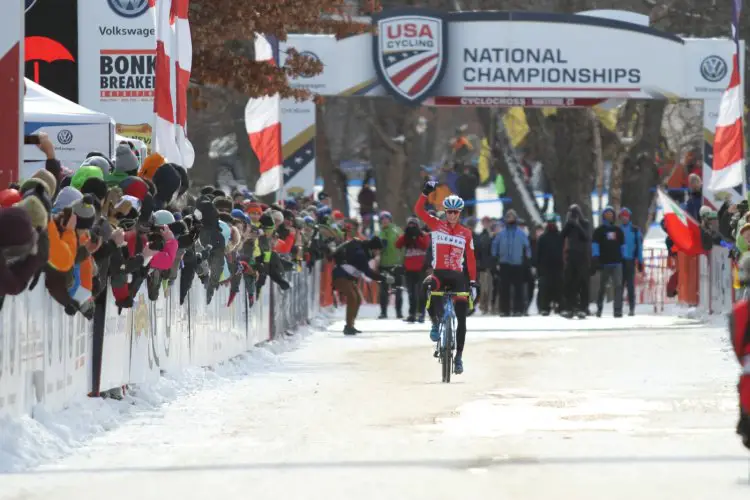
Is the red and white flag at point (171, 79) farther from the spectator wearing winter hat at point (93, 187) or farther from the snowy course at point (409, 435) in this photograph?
the spectator wearing winter hat at point (93, 187)

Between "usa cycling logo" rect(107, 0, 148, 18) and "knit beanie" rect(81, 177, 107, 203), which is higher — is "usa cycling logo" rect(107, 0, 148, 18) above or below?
above

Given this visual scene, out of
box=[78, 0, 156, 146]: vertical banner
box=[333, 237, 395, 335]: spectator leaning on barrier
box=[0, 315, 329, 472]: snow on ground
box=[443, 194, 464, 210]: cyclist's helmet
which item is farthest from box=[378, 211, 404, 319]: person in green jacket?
box=[443, 194, 464, 210]: cyclist's helmet

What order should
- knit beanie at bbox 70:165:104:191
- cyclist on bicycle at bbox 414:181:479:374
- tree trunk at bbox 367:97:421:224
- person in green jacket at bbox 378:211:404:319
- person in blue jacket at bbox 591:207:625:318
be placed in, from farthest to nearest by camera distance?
1. tree trunk at bbox 367:97:421:224
2. person in green jacket at bbox 378:211:404:319
3. person in blue jacket at bbox 591:207:625:318
4. cyclist on bicycle at bbox 414:181:479:374
5. knit beanie at bbox 70:165:104:191

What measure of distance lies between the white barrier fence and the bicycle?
2171 millimetres

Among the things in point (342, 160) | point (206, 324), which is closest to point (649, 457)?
point (206, 324)

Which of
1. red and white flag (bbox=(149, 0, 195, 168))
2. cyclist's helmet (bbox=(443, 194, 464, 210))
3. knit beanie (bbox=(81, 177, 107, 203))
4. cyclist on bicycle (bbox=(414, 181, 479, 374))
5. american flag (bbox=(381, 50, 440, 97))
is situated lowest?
cyclist on bicycle (bbox=(414, 181, 479, 374))

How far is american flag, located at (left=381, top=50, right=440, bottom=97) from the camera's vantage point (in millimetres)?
31719

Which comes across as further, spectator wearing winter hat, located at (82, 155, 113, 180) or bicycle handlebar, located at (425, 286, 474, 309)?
bicycle handlebar, located at (425, 286, 474, 309)

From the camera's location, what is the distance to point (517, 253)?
32781 mm

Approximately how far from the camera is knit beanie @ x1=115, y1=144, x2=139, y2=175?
14766 mm

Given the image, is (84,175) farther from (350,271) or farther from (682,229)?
(682,229)

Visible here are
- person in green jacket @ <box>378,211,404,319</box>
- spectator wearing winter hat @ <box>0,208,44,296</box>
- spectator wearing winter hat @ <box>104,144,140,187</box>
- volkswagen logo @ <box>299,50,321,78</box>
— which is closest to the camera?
spectator wearing winter hat @ <box>0,208,44,296</box>

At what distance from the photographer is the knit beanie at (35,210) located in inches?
450

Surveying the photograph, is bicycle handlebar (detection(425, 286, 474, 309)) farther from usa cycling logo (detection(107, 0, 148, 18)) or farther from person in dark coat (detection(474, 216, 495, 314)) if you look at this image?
person in dark coat (detection(474, 216, 495, 314))
